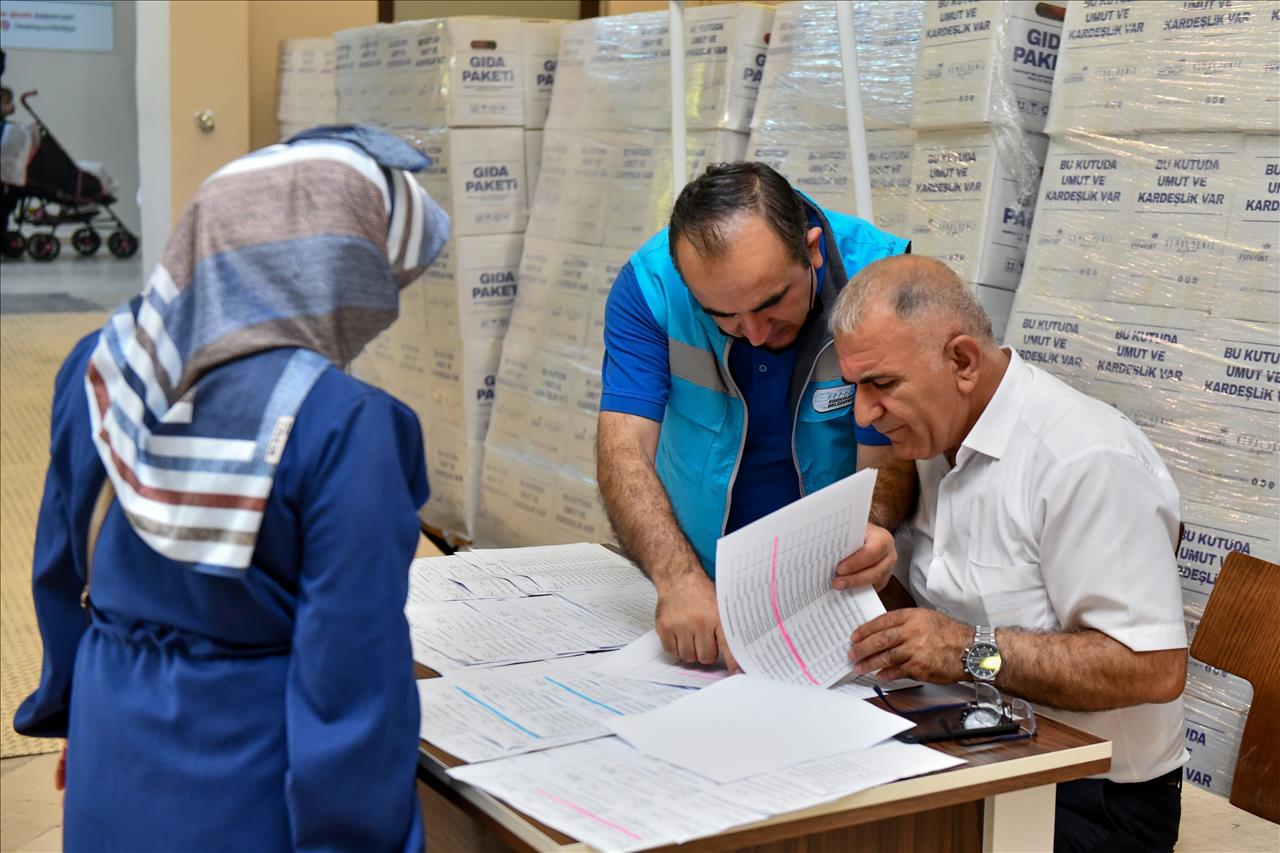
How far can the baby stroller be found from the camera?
639 cm

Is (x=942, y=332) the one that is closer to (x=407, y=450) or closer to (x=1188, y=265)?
(x=407, y=450)

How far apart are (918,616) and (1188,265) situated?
4.02 ft

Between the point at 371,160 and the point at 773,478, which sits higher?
the point at 371,160

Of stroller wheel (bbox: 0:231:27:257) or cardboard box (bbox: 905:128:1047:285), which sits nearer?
cardboard box (bbox: 905:128:1047:285)

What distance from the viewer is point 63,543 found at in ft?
4.79

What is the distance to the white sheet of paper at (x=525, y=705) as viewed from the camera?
1576mm

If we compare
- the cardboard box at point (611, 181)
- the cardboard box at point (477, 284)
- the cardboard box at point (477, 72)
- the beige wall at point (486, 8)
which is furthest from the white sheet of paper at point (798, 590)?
the beige wall at point (486, 8)

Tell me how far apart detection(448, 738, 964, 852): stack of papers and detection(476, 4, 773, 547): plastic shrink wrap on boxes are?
8.64 feet

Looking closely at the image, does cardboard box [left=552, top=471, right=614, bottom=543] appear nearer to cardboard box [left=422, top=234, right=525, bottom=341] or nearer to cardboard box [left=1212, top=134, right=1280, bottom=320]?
cardboard box [left=422, top=234, right=525, bottom=341]

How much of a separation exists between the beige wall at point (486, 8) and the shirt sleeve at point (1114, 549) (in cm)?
560

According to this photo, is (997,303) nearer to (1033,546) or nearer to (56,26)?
(1033,546)

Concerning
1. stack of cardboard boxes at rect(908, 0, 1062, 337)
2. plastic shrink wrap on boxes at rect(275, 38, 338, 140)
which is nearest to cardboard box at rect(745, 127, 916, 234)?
stack of cardboard boxes at rect(908, 0, 1062, 337)

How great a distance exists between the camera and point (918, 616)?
1776 mm

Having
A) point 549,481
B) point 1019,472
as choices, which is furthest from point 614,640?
point 549,481
